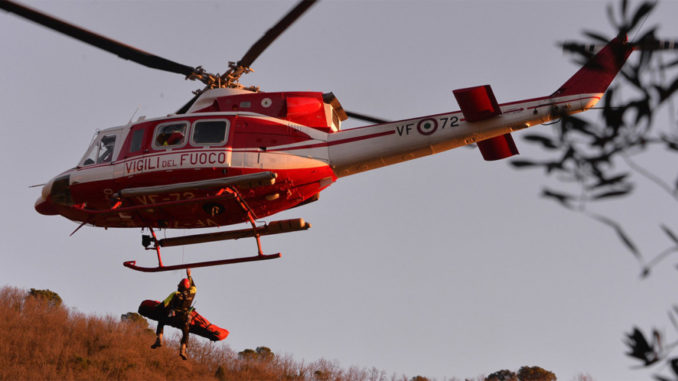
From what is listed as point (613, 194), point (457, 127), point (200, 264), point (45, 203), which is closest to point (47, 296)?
point (45, 203)

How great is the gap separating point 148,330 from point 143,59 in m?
31.9

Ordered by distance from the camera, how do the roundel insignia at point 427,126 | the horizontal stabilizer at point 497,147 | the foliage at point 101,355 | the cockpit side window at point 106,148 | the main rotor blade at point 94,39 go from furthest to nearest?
the foliage at point 101,355, the horizontal stabilizer at point 497,147, the cockpit side window at point 106,148, the roundel insignia at point 427,126, the main rotor blade at point 94,39

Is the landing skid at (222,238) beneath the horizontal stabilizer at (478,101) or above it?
beneath

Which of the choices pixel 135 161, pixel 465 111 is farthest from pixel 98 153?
pixel 465 111

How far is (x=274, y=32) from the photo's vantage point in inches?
543

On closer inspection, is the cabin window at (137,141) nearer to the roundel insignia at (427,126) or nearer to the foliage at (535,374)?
the roundel insignia at (427,126)

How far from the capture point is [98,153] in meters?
15.2

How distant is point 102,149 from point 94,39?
214 cm

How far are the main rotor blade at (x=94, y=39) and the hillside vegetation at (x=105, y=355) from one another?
82.3 feet

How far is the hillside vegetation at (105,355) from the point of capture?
38.6 metres

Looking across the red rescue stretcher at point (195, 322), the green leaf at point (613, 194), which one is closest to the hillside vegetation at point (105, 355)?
the red rescue stretcher at point (195, 322)

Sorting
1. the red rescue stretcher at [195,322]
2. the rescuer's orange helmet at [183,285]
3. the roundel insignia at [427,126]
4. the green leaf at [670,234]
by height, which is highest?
the roundel insignia at [427,126]

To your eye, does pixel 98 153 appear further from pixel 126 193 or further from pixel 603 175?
pixel 603 175

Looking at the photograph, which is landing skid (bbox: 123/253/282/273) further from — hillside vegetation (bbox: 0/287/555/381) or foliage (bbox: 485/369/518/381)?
foliage (bbox: 485/369/518/381)
